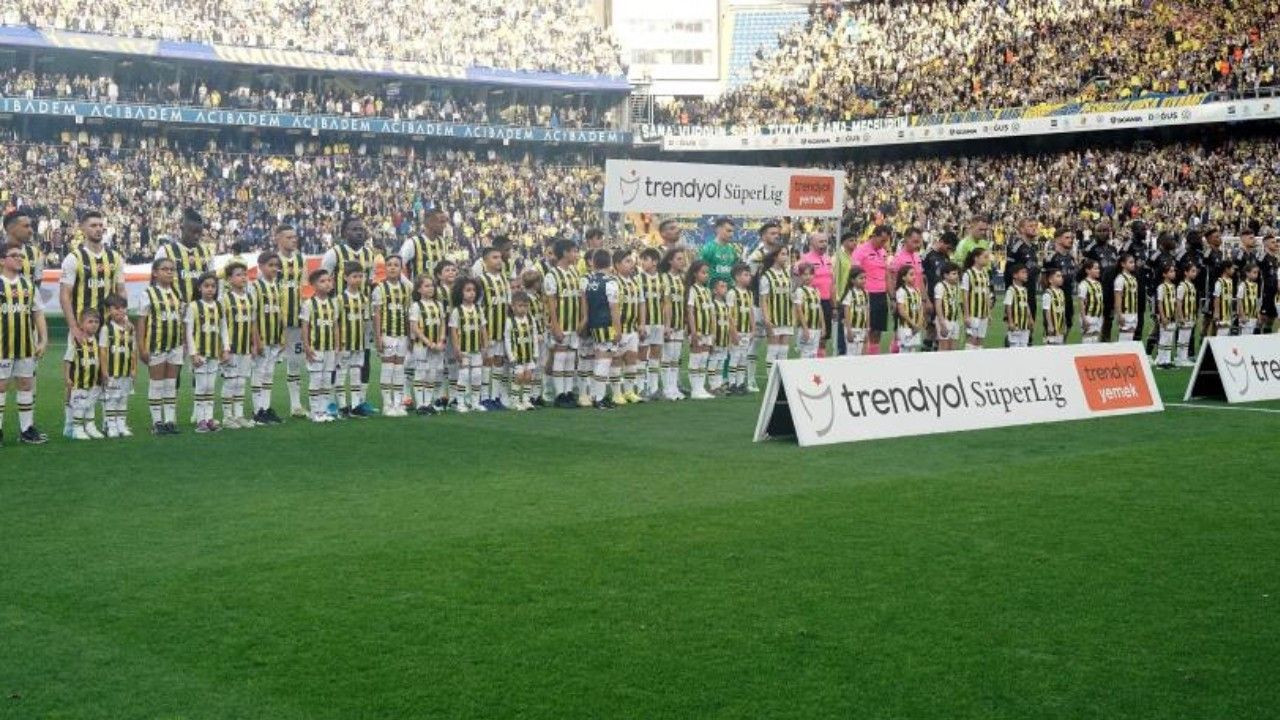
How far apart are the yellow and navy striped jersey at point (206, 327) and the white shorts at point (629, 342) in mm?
4464

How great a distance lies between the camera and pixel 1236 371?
17.3 meters

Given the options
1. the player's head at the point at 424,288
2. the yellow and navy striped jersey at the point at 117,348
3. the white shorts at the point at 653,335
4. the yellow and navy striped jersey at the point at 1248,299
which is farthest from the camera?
the yellow and navy striped jersey at the point at 1248,299

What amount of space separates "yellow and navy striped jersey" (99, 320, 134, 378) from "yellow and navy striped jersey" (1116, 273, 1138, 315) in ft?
43.3

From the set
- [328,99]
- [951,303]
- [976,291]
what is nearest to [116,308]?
[951,303]

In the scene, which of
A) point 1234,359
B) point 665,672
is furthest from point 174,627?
point 1234,359

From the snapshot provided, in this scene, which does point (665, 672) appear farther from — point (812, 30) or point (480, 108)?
point (812, 30)

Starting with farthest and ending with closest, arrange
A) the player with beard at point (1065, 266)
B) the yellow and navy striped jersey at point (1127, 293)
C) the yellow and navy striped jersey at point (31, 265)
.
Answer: the yellow and navy striped jersey at point (1127, 293)
the player with beard at point (1065, 266)
the yellow and navy striped jersey at point (31, 265)

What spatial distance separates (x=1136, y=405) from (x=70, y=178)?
37.7m

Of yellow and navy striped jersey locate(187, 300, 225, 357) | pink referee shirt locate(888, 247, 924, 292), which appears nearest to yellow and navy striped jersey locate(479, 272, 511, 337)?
yellow and navy striped jersey locate(187, 300, 225, 357)

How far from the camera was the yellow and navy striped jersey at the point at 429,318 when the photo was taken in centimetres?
1564

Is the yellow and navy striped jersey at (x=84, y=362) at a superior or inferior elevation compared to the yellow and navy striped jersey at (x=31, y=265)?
inferior

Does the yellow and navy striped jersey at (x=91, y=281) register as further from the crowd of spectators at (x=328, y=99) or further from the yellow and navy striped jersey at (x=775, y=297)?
the crowd of spectators at (x=328, y=99)

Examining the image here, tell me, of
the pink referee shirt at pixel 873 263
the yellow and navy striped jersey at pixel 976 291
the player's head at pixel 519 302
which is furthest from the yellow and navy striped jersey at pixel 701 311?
the yellow and navy striped jersey at pixel 976 291

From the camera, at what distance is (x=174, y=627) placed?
7.10 m
